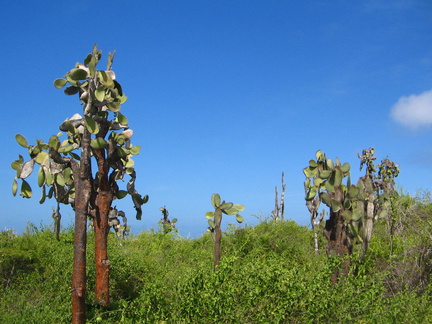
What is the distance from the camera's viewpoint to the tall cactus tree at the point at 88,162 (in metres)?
6.27

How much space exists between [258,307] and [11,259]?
250 inches

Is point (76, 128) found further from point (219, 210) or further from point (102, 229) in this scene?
point (219, 210)

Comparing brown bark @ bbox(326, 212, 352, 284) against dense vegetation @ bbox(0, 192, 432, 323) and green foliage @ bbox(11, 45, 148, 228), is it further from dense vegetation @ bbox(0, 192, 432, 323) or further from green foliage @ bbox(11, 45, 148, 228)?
green foliage @ bbox(11, 45, 148, 228)

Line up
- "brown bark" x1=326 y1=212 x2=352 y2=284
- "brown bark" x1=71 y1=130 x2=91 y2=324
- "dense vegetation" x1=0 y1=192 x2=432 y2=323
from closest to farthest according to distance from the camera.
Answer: "dense vegetation" x1=0 y1=192 x2=432 y2=323 → "brown bark" x1=71 y1=130 x2=91 y2=324 → "brown bark" x1=326 y1=212 x2=352 y2=284

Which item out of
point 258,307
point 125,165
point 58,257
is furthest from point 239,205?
point 258,307

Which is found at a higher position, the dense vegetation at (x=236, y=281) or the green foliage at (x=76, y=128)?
the green foliage at (x=76, y=128)

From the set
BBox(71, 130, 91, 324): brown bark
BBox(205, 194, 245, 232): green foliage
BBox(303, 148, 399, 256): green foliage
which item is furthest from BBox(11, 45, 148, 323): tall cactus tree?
BBox(303, 148, 399, 256): green foliage

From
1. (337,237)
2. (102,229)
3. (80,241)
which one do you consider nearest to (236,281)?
(80,241)

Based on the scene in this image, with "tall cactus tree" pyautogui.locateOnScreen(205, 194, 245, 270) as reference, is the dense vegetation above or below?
below

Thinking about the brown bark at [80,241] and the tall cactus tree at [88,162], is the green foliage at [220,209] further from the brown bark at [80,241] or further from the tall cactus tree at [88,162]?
the brown bark at [80,241]

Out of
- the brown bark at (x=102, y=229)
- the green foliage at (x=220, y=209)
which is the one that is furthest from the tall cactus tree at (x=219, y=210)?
the brown bark at (x=102, y=229)

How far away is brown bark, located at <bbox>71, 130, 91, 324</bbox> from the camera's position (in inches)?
243

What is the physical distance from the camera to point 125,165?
327 inches

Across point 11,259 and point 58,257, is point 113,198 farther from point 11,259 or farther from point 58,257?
point 11,259
